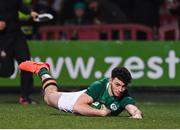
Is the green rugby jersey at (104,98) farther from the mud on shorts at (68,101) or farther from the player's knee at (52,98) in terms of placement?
the player's knee at (52,98)

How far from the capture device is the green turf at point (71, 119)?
10.8 meters

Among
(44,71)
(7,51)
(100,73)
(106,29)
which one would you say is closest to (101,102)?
(44,71)

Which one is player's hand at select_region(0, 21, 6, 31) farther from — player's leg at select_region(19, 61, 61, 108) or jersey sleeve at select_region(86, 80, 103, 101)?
jersey sleeve at select_region(86, 80, 103, 101)

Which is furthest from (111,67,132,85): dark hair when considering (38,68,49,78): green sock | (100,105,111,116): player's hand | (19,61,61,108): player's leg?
(38,68,49,78): green sock

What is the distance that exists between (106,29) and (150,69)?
1.69m

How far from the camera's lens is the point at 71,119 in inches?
456

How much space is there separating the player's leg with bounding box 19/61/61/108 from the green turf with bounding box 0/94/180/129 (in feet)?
0.80

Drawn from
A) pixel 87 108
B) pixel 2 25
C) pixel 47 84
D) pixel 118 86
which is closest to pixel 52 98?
pixel 47 84

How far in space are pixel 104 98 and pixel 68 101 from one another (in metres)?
0.59

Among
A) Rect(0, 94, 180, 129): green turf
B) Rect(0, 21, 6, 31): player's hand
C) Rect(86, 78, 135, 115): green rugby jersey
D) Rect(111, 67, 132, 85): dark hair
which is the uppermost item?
Rect(0, 21, 6, 31): player's hand

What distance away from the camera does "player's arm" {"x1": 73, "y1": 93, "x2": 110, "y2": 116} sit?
460 inches

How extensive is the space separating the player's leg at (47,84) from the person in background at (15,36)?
2224mm

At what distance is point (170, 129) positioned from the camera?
10.3 meters

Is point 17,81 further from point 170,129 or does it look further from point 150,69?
point 170,129
